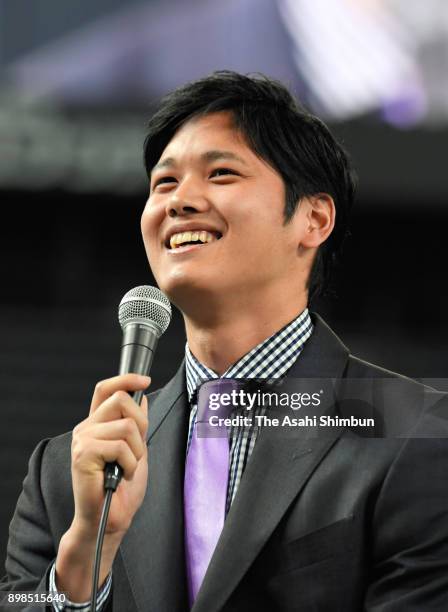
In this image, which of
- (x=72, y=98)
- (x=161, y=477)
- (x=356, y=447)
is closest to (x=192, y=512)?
(x=161, y=477)

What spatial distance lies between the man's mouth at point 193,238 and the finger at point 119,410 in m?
0.46

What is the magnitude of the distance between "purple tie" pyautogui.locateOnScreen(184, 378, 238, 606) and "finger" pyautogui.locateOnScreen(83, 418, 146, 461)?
0.32 m

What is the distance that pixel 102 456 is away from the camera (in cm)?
135

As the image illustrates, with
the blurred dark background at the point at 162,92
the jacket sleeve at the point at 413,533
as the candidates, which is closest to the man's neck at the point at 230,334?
the jacket sleeve at the point at 413,533

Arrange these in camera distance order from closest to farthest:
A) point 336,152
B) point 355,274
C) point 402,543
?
point 402,543 → point 336,152 → point 355,274

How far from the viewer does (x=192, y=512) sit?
168 centimetres

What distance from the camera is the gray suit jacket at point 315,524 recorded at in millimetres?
1499

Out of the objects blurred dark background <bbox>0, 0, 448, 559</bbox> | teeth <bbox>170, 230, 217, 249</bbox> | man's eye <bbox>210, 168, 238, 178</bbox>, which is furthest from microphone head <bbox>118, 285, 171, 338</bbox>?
blurred dark background <bbox>0, 0, 448, 559</bbox>

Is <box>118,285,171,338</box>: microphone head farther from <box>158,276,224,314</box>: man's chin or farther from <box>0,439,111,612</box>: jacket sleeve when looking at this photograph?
<box>0,439,111,612</box>: jacket sleeve

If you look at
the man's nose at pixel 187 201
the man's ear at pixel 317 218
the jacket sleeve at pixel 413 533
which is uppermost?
the man's ear at pixel 317 218

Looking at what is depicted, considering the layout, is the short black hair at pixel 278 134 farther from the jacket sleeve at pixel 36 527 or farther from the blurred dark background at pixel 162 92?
the blurred dark background at pixel 162 92

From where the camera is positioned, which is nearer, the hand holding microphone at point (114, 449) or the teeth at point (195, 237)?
the hand holding microphone at point (114, 449)

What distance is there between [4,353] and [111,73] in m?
1.79

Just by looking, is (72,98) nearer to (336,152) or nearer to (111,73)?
(111,73)
